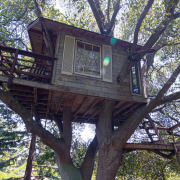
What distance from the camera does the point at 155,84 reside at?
1245cm

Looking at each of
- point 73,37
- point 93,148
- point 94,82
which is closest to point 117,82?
point 94,82

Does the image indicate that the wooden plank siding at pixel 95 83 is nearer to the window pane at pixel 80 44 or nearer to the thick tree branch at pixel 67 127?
the window pane at pixel 80 44

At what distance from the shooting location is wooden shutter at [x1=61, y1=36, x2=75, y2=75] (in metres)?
6.29

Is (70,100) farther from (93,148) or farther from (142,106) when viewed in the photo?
(142,106)

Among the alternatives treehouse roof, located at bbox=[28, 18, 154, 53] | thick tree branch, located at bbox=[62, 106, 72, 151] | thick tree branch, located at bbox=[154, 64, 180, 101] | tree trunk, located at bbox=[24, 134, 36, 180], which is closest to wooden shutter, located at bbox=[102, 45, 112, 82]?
treehouse roof, located at bbox=[28, 18, 154, 53]

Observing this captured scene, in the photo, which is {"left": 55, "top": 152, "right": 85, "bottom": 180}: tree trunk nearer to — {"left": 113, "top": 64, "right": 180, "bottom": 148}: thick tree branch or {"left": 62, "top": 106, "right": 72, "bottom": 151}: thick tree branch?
{"left": 62, "top": 106, "right": 72, "bottom": 151}: thick tree branch

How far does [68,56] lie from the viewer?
21.6 ft

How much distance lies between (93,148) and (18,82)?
4527 mm

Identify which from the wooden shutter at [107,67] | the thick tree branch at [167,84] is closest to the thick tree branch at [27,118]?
the wooden shutter at [107,67]

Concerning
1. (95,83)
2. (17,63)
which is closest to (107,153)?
(95,83)

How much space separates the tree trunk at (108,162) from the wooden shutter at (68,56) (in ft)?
10.7

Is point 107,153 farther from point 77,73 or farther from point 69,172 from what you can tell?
point 77,73

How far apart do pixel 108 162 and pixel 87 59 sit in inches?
162

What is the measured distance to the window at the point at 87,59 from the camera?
671cm
